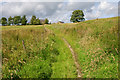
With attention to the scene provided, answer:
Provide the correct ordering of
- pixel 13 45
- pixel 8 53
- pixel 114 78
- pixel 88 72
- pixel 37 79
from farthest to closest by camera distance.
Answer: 1. pixel 13 45
2. pixel 8 53
3. pixel 88 72
4. pixel 37 79
5. pixel 114 78

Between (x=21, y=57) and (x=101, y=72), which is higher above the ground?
(x=21, y=57)

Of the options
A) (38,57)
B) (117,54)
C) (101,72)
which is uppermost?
(117,54)

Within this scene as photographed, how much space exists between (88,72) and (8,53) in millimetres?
6637

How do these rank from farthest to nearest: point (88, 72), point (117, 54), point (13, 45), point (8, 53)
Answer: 1. point (13, 45)
2. point (8, 53)
3. point (117, 54)
4. point (88, 72)

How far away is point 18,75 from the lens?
5598 millimetres

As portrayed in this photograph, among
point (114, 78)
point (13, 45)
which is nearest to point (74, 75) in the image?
point (114, 78)

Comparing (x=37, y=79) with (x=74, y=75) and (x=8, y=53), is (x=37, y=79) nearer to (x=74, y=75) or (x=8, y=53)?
(x=74, y=75)

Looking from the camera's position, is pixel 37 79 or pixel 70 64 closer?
pixel 37 79

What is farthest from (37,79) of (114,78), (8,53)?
(114,78)

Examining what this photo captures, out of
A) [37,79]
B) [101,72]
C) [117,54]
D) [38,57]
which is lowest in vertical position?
[37,79]

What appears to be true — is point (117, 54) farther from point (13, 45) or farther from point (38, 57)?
point (13, 45)

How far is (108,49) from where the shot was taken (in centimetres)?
714

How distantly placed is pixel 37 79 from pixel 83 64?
11.9 feet

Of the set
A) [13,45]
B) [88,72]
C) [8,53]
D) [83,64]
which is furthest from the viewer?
[13,45]
